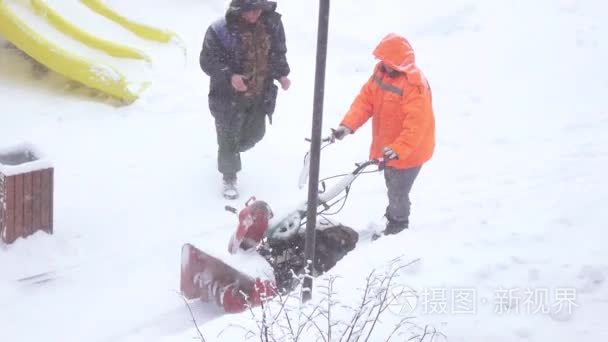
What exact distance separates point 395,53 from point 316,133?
1799mm

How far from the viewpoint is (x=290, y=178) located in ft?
25.3

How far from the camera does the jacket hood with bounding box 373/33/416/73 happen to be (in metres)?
5.28

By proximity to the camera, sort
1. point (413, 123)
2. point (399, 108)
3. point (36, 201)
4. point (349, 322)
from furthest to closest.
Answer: point (36, 201), point (399, 108), point (413, 123), point (349, 322)

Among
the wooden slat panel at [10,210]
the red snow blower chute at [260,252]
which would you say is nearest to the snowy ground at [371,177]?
the wooden slat panel at [10,210]

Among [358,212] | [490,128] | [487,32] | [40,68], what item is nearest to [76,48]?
[40,68]

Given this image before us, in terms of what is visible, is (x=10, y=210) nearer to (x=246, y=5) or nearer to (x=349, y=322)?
(x=246, y=5)

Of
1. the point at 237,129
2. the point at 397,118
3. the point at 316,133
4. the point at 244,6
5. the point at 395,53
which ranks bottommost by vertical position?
the point at 237,129

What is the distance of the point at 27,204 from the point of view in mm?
5969

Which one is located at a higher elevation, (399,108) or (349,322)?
(399,108)

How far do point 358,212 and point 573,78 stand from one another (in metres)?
4.21

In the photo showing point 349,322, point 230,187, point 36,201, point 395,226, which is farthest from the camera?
point 230,187

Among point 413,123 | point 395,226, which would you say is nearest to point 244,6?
point 413,123

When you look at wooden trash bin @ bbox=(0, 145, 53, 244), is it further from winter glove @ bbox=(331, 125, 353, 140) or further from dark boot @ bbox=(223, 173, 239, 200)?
winter glove @ bbox=(331, 125, 353, 140)

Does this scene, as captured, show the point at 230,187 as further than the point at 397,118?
Yes
